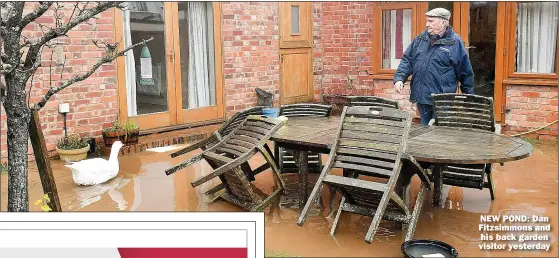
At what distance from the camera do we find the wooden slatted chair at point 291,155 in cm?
559

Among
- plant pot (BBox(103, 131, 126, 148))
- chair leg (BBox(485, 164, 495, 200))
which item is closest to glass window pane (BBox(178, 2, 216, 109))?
plant pot (BBox(103, 131, 126, 148))

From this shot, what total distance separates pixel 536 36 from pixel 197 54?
14.7ft

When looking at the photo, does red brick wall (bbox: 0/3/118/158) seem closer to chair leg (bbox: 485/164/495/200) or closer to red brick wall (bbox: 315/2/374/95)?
red brick wall (bbox: 315/2/374/95)

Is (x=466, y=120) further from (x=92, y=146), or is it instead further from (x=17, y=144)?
(x=92, y=146)

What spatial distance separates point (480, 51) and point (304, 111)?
3.56 m

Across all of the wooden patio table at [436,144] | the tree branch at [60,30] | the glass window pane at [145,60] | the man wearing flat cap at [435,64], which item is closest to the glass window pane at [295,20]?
the glass window pane at [145,60]

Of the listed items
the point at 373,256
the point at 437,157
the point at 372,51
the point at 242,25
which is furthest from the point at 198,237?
the point at 372,51

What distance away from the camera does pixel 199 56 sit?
8.27 m

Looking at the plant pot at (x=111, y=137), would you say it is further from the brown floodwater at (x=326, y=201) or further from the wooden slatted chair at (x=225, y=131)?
the wooden slatted chair at (x=225, y=131)

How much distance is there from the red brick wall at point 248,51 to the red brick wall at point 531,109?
3447mm

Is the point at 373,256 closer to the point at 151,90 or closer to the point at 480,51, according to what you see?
the point at 151,90

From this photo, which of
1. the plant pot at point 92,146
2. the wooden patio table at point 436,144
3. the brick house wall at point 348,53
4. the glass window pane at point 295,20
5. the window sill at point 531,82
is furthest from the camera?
the glass window pane at point 295,20

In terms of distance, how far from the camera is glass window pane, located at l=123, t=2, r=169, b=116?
7395mm

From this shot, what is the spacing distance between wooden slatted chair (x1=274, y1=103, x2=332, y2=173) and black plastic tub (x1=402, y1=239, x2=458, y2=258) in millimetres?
1973
